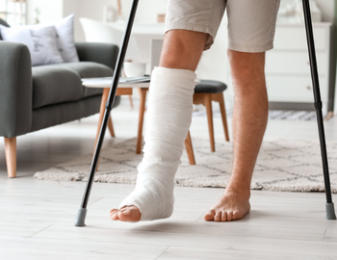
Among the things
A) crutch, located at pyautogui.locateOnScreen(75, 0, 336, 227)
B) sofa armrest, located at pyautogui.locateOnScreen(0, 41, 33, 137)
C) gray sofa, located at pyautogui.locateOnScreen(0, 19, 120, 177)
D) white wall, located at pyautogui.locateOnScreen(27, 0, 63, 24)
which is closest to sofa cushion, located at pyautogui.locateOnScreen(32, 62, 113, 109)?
gray sofa, located at pyautogui.locateOnScreen(0, 19, 120, 177)

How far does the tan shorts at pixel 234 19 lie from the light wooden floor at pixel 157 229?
461mm

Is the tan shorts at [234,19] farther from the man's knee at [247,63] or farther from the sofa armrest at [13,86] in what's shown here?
the sofa armrest at [13,86]

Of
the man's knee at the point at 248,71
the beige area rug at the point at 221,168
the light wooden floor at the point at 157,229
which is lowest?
the beige area rug at the point at 221,168

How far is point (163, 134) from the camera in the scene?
116 cm

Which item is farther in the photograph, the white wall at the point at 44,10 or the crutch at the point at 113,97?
the white wall at the point at 44,10

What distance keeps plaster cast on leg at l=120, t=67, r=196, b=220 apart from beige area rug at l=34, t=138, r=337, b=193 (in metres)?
0.60

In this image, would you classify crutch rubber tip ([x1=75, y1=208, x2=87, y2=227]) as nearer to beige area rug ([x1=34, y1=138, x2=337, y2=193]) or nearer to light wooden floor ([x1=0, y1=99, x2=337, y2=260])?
light wooden floor ([x1=0, y1=99, x2=337, y2=260])

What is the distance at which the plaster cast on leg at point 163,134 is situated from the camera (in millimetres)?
1158

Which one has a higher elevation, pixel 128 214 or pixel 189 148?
pixel 128 214

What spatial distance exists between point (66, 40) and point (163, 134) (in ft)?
7.82

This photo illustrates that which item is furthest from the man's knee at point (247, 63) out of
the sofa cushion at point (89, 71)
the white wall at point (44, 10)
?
the white wall at point (44, 10)

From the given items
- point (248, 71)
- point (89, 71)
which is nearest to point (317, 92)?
point (248, 71)

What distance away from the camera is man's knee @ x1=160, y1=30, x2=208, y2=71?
118 cm

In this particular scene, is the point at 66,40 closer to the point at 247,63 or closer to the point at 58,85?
the point at 58,85
